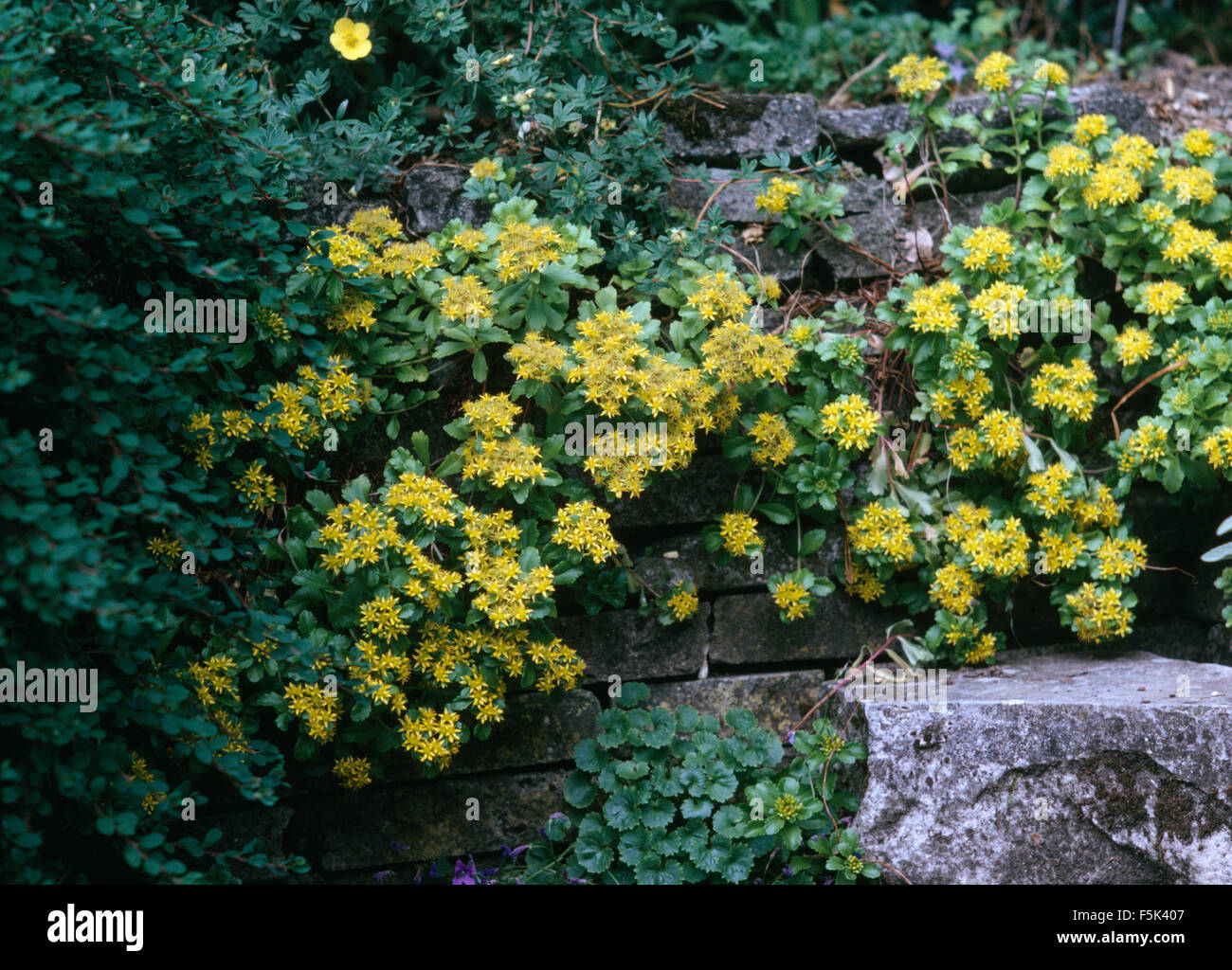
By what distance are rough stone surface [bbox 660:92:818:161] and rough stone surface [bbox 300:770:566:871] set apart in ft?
7.81

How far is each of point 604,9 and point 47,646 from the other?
2747 millimetres

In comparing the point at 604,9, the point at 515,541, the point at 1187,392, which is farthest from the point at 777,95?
the point at 515,541

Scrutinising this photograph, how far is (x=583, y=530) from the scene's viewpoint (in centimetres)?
279

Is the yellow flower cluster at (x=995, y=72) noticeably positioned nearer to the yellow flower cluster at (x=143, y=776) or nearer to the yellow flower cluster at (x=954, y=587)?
the yellow flower cluster at (x=954, y=587)

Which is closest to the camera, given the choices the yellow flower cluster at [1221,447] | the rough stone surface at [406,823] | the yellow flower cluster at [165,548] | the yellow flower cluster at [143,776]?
the yellow flower cluster at [143,776]

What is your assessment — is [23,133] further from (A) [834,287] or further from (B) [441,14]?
(A) [834,287]

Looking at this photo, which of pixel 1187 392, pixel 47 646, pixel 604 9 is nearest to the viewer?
pixel 47 646

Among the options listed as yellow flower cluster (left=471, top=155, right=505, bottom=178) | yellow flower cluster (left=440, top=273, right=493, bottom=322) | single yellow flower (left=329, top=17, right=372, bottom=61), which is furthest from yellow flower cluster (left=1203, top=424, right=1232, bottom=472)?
single yellow flower (left=329, top=17, right=372, bottom=61)

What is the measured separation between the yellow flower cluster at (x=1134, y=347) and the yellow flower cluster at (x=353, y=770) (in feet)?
9.09

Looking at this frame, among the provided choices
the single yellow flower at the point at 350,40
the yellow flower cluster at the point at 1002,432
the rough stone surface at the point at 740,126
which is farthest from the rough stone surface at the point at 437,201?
the yellow flower cluster at the point at 1002,432

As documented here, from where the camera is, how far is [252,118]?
2.78m

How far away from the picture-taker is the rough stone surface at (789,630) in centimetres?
326

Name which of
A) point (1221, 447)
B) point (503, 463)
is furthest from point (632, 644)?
point (1221, 447)

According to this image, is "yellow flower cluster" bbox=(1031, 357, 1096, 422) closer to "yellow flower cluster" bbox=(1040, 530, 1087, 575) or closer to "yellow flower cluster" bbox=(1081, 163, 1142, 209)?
"yellow flower cluster" bbox=(1040, 530, 1087, 575)
